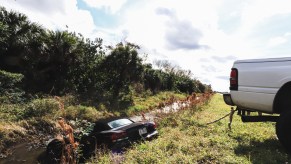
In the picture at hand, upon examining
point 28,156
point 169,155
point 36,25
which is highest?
point 36,25

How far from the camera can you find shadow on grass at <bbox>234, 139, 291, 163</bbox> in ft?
15.1

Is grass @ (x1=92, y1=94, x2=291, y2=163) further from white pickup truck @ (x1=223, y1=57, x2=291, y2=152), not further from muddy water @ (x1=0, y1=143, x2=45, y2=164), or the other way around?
muddy water @ (x1=0, y1=143, x2=45, y2=164)

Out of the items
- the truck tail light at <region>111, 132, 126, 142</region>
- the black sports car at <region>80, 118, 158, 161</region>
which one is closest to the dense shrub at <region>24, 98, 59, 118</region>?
the black sports car at <region>80, 118, 158, 161</region>

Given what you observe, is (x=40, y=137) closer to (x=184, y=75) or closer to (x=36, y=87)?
(x=36, y=87)

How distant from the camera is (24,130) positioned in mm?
9984

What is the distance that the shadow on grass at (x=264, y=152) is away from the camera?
461 centimetres

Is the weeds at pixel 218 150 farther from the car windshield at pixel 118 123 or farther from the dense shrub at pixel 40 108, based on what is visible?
the dense shrub at pixel 40 108

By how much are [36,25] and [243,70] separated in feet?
47.4

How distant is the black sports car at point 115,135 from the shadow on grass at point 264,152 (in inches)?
104

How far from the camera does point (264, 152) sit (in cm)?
500

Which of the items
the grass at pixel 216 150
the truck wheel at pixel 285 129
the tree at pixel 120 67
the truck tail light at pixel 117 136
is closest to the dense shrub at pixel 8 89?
the truck tail light at pixel 117 136

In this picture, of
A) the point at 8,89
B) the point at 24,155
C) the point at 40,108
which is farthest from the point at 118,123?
the point at 8,89

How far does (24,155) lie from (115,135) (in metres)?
3.70

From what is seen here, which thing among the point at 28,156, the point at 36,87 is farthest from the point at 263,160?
the point at 36,87
